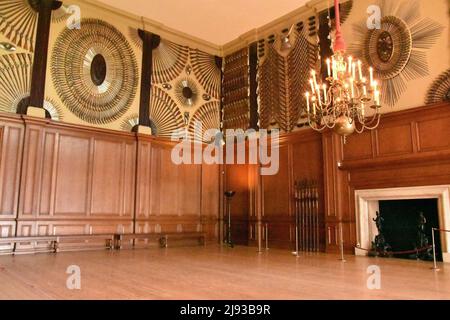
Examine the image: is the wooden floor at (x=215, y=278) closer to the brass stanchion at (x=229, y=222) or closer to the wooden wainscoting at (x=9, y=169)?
the wooden wainscoting at (x=9, y=169)

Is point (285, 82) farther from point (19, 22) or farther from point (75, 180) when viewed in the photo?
point (19, 22)

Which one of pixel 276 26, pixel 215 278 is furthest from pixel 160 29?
pixel 215 278

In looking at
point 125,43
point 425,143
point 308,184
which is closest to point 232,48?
point 125,43

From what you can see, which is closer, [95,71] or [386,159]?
[386,159]

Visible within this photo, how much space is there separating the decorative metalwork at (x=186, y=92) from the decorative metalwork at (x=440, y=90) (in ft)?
17.4

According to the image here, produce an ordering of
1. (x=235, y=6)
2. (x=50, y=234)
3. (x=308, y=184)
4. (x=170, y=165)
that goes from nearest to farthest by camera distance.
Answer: (x=50, y=234), (x=308, y=184), (x=235, y=6), (x=170, y=165)

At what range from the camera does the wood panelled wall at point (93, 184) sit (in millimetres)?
6697

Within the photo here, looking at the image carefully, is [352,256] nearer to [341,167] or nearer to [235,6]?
[341,167]

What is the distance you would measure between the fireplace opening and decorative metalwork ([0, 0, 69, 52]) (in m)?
7.26

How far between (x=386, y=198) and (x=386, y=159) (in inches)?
26.1

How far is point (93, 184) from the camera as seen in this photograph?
299 inches

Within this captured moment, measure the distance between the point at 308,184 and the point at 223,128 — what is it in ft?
10.3

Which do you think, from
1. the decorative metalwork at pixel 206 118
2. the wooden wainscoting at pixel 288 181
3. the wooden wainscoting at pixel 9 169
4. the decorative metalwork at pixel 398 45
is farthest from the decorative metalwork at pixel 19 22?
the decorative metalwork at pixel 398 45

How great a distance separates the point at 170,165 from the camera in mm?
8781
